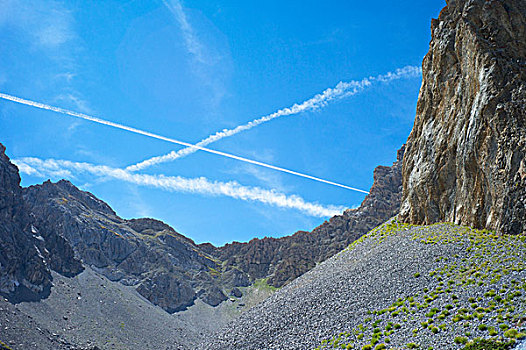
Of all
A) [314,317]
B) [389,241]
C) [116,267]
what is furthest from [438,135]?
[116,267]

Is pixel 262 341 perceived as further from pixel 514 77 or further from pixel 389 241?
pixel 514 77

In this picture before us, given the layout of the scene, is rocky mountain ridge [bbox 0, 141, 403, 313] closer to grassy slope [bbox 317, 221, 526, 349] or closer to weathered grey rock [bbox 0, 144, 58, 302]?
weathered grey rock [bbox 0, 144, 58, 302]

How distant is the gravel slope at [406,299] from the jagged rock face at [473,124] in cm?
439

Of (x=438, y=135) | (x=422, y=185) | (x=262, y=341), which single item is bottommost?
(x=262, y=341)

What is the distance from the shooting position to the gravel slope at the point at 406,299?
28436 mm

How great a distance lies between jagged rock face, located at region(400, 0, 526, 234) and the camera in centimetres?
4438

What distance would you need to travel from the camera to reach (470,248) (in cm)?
4212

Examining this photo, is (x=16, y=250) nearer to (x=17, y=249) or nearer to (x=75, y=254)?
(x=17, y=249)

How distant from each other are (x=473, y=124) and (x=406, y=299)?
26688 mm

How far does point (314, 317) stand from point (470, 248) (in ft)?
59.6

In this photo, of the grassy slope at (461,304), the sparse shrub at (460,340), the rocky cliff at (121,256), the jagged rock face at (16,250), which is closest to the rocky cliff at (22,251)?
the jagged rock face at (16,250)

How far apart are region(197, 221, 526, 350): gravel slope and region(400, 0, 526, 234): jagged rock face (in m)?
4.39

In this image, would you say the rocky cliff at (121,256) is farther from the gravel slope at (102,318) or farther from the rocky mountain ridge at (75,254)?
the gravel slope at (102,318)

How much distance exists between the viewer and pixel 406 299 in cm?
3675
